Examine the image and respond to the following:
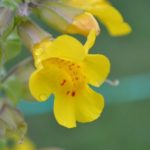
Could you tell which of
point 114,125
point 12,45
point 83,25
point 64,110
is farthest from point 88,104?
point 114,125

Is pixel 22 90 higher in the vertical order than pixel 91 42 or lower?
lower

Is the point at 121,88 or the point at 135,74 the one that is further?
the point at 135,74

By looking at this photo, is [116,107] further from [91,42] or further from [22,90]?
[91,42]

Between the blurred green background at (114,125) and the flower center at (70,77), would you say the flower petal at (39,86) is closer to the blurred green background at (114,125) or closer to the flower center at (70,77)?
the flower center at (70,77)

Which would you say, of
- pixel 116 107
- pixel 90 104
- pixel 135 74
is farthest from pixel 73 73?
pixel 135 74

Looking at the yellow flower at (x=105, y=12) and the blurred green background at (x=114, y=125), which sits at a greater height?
the yellow flower at (x=105, y=12)

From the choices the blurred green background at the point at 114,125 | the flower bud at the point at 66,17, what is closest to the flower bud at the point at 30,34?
the flower bud at the point at 66,17
